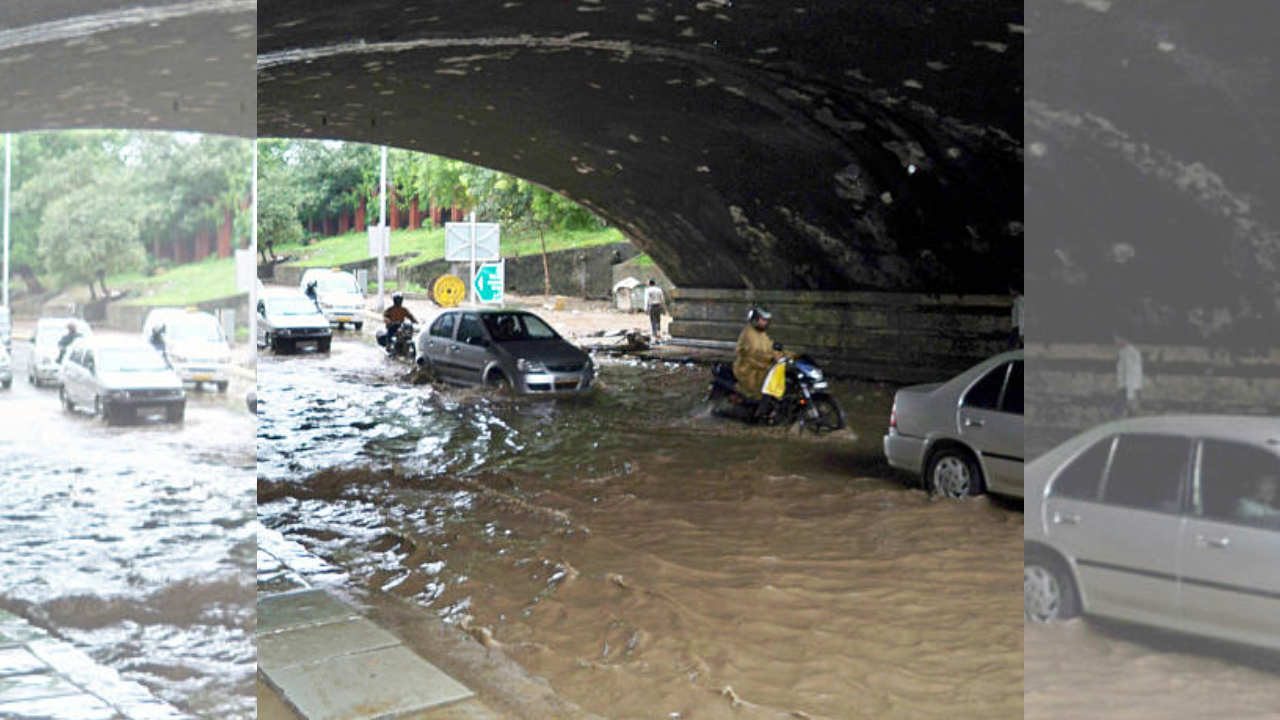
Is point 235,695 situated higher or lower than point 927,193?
lower

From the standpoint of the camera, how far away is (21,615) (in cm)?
654

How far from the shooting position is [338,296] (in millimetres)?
35094

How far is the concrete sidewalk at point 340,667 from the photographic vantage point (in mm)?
5172

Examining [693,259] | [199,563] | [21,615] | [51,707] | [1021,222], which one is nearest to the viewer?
[199,563]

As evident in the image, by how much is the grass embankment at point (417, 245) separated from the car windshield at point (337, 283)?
7.99m

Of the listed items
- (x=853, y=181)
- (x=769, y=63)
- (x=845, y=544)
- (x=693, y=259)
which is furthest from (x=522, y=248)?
(x=845, y=544)

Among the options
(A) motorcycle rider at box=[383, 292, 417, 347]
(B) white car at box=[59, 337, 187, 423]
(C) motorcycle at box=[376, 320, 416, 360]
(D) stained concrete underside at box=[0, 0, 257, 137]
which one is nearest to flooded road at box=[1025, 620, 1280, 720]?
(B) white car at box=[59, 337, 187, 423]

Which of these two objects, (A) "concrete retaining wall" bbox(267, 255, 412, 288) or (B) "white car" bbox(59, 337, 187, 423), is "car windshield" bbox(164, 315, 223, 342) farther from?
(A) "concrete retaining wall" bbox(267, 255, 412, 288)

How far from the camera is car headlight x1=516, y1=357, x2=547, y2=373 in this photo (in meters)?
17.6

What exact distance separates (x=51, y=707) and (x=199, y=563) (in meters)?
1.10

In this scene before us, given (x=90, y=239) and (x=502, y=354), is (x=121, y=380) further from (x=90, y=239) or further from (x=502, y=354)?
(x=502, y=354)

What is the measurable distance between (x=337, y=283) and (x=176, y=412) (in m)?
32.8

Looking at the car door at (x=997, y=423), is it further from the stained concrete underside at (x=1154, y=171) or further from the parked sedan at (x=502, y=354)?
the parked sedan at (x=502, y=354)

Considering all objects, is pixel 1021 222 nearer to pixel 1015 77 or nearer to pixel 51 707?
pixel 1015 77
